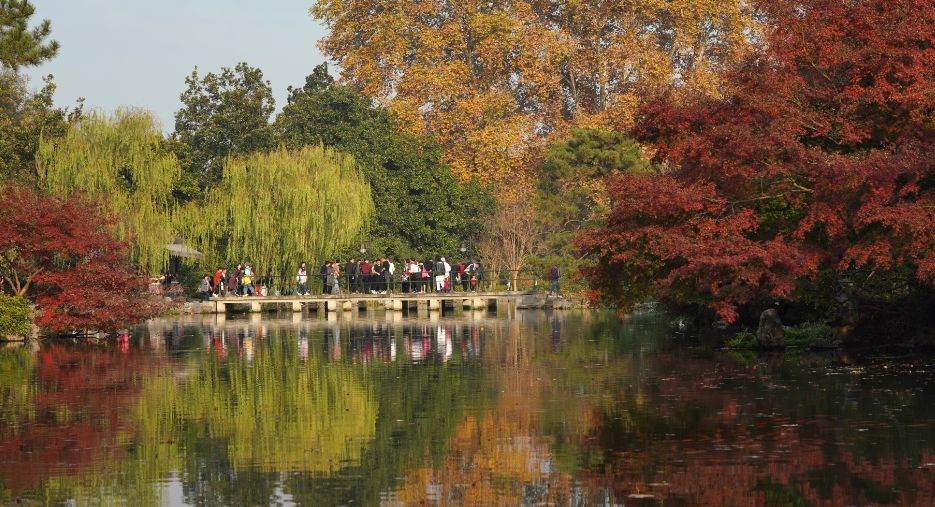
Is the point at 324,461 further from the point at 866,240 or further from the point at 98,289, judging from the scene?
the point at 98,289

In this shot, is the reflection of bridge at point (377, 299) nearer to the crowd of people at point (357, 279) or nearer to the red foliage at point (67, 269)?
the crowd of people at point (357, 279)

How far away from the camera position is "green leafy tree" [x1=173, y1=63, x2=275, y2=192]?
6325cm

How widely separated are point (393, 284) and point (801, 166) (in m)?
33.9

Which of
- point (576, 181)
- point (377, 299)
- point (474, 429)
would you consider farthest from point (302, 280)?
point (474, 429)

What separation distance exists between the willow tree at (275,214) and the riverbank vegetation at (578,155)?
91 mm

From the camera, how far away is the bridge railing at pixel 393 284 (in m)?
53.9

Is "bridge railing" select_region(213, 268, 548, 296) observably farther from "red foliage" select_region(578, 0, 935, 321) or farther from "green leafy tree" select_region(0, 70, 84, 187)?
"red foliage" select_region(578, 0, 935, 321)

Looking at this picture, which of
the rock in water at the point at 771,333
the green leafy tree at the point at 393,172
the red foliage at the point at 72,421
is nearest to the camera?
the red foliage at the point at 72,421

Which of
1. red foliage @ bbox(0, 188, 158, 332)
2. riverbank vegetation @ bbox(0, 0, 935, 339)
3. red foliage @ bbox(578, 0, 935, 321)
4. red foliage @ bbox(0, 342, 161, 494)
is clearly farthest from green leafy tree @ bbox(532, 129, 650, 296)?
red foliage @ bbox(0, 342, 161, 494)

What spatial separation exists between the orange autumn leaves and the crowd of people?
758 cm

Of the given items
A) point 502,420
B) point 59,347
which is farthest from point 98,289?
point 502,420

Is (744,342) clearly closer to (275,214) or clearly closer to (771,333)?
(771,333)

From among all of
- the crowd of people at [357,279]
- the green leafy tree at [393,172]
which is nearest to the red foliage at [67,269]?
the crowd of people at [357,279]

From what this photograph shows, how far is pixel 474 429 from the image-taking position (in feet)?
51.2
